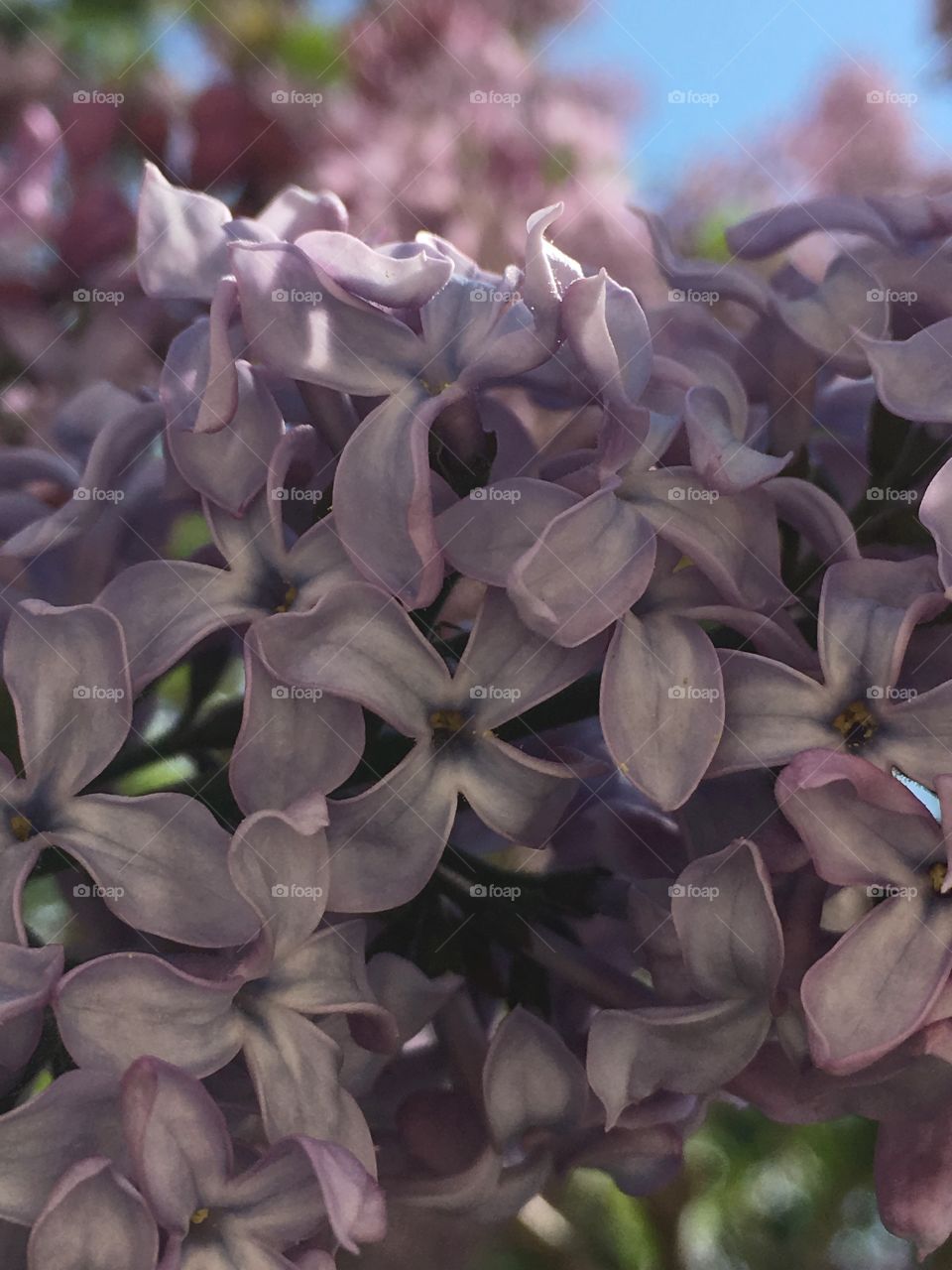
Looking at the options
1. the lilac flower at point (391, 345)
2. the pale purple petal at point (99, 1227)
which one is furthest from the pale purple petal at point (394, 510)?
the pale purple petal at point (99, 1227)

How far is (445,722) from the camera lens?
11.4 inches

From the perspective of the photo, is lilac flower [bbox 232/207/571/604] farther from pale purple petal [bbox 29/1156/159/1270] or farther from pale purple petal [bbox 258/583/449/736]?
pale purple petal [bbox 29/1156/159/1270]

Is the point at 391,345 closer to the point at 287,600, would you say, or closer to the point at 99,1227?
the point at 287,600

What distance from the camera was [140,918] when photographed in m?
0.28

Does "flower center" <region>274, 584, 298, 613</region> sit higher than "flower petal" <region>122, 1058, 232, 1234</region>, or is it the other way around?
"flower center" <region>274, 584, 298, 613</region>

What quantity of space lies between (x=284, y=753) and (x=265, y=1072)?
0.19 feet

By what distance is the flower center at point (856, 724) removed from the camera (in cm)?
28

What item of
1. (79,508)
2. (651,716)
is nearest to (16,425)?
(79,508)

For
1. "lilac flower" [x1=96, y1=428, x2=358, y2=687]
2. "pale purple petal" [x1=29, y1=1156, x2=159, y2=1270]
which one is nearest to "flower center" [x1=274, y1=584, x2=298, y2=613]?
"lilac flower" [x1=96, y1=428, x2=358, y2=687]

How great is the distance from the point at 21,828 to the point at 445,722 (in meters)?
0.08

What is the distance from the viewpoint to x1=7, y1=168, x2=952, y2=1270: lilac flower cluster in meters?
0.27

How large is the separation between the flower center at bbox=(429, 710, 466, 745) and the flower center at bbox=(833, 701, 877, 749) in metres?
0.07

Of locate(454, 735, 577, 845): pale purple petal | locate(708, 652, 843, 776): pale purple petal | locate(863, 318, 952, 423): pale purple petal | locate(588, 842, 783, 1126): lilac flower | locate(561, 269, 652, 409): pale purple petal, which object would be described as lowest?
locate(588, 842, 783, 1126): lilac flower

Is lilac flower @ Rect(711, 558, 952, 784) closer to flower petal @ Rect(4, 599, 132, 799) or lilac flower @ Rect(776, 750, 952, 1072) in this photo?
lilac flower @ Rect(776, 750, 952, 1072)
